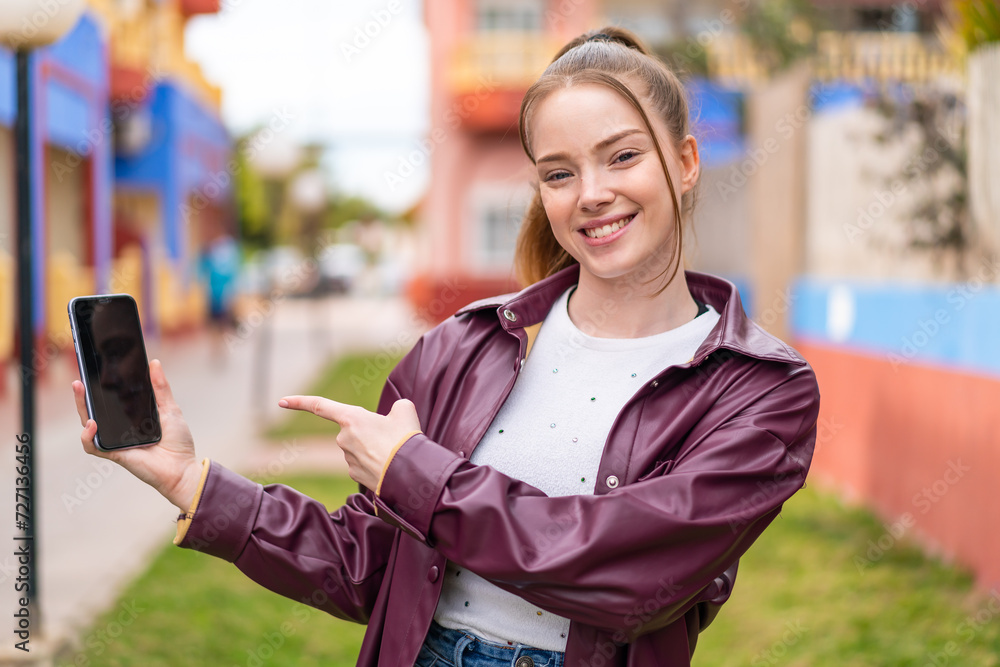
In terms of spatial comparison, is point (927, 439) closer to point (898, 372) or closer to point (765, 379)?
point (898, 372)

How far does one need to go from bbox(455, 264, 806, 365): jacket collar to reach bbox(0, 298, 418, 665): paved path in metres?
2.79

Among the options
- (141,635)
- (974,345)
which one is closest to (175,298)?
(141,635)

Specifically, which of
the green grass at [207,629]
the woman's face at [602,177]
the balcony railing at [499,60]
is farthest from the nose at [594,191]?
the balcony railing at [499,60]

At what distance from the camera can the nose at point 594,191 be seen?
1.67 metres

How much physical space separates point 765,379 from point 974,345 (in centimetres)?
363

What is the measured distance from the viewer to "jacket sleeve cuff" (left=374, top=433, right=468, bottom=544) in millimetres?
1474

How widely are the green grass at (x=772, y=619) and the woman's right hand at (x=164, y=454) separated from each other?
8.93 feet

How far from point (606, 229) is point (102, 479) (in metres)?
6.31

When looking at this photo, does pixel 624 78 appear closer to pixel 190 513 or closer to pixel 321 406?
pixel 321 406

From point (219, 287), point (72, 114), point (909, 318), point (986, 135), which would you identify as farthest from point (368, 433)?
point (219, 287)

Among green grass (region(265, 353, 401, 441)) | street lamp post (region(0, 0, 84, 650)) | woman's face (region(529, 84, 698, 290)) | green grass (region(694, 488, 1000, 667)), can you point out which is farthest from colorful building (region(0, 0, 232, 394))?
woman's face (region(529, 84, 698, 290))

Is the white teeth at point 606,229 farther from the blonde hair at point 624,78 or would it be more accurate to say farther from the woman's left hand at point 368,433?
the woman's left hand at point 368,433

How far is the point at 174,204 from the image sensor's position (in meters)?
18.1

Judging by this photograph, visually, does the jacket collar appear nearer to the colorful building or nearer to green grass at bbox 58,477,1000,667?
green grass at bbox 58,477,1000,667
